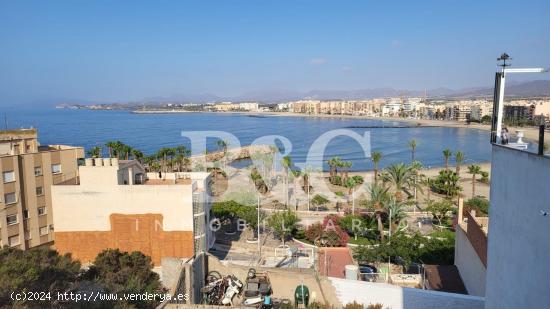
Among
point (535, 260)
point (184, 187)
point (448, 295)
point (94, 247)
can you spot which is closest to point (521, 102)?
point (535, 260)

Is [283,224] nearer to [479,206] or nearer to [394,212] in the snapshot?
[394,212]

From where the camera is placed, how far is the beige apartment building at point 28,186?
18984 mm

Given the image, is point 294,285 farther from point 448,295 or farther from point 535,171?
point 535,171

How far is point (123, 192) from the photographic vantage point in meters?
16.5

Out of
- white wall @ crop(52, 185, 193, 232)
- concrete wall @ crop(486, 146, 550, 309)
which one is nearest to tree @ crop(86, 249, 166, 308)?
white wall @ crop(52, 185, 193, 232)

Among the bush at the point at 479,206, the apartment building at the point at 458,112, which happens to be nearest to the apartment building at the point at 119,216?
the bush at the point at 479,206

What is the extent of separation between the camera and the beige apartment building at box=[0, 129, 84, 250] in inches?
A: 747

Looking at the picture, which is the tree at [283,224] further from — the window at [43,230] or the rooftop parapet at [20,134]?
the rooftop parapet at [20,134]

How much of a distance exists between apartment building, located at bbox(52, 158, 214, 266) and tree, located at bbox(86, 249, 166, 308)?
79 cm

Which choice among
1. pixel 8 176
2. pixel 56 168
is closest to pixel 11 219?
pixel 8 176

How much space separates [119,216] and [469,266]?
13118 millimetres

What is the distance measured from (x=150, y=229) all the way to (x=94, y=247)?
95.6 inches

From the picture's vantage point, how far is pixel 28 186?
20.1 meters

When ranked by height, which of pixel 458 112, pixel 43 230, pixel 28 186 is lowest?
pixel 43 230
